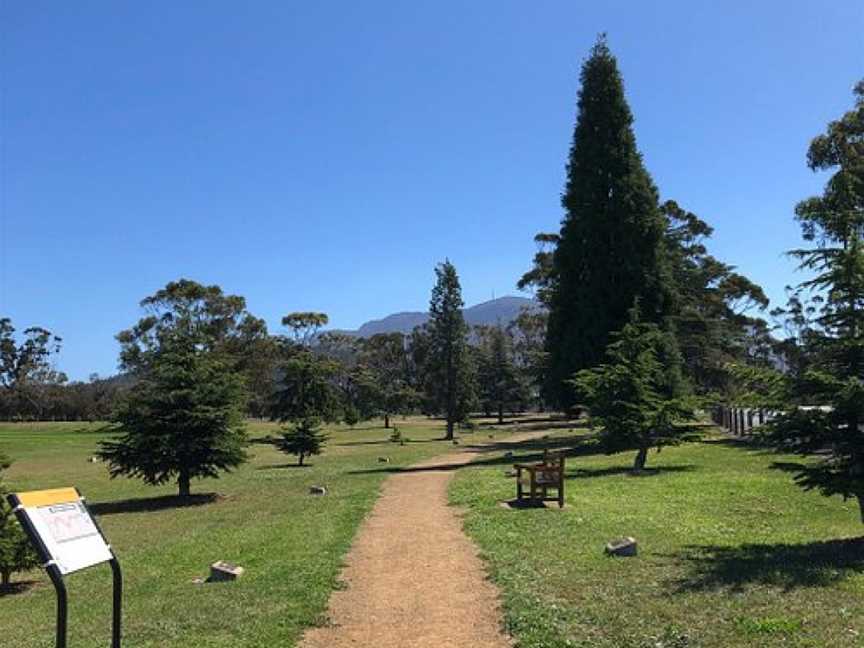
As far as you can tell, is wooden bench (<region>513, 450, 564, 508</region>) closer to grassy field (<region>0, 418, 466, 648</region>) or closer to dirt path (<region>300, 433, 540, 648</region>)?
dirt path (<region>300, 433, 540, 648</region>)

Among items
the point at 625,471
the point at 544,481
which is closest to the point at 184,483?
the point at 544,481

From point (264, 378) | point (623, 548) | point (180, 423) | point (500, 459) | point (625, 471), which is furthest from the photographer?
point (264, 378)

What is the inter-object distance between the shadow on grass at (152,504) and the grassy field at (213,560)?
0.08 meters

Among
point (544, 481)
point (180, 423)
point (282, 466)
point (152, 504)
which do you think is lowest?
point (152, 504)

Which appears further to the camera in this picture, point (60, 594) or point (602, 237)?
point (602, 237)

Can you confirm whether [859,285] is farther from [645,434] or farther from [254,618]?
[645,434]

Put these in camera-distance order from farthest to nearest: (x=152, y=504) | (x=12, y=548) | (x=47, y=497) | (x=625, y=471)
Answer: (x=625, y=471) → (x=152, y=504) → (x=12, y=548) → (x=47, y=497)

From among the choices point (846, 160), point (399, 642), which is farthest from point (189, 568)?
point (846, 160)

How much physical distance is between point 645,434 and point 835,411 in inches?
570

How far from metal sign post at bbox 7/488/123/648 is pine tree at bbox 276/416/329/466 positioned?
106 feet

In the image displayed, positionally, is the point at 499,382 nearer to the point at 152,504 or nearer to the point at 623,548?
the point at 152,504

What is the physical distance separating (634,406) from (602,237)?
15590mm

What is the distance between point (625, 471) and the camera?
1029 inches

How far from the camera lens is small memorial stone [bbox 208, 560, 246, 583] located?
38.4 ft
